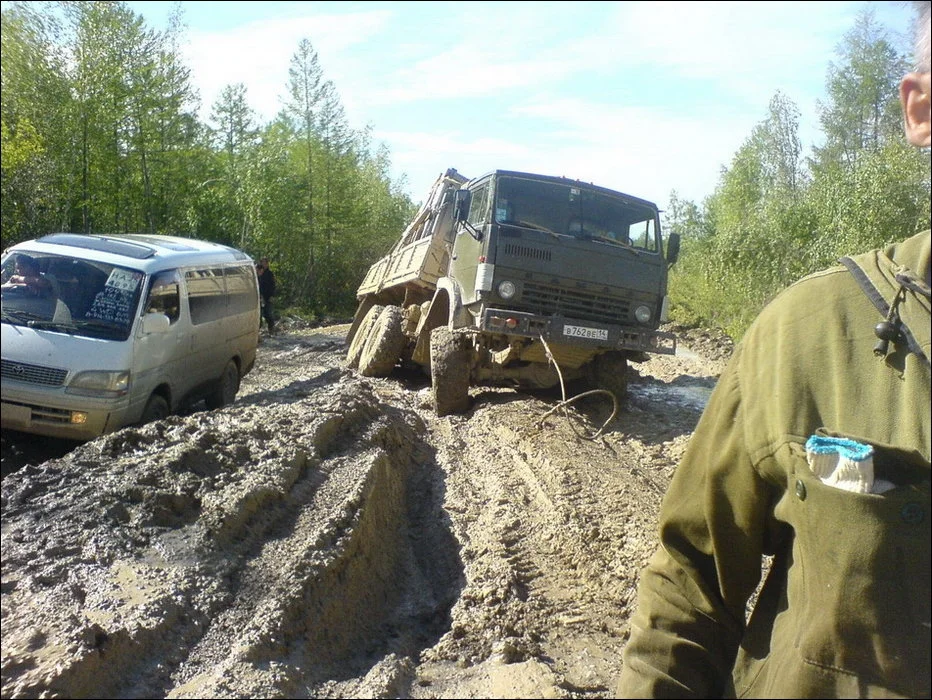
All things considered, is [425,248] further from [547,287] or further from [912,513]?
[912,513]

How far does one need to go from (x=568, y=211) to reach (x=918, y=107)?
849cm

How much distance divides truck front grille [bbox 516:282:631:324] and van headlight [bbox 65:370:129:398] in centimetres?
397

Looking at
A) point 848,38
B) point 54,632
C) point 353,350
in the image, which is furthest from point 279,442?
point 848,38

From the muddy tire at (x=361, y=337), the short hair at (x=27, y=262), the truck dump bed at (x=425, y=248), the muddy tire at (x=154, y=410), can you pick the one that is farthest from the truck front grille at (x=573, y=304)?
the short hair at (x=27, y=262)

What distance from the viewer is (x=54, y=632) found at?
128 inches

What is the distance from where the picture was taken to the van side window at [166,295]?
848 centimetres

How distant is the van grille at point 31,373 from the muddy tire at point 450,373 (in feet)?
12.5

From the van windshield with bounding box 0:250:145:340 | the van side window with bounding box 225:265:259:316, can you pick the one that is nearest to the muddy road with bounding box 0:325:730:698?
the van windshield with bounding box 0:250:145:340

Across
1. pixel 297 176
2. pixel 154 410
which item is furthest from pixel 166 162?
pixel 154 410

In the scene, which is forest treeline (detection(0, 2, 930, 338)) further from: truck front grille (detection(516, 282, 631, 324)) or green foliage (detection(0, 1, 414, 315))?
truck front grille (detection(516, 282, 631, 324))

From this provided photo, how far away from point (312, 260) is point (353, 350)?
17.9 meters

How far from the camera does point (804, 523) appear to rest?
4.69 feet

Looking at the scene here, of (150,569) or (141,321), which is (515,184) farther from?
(150,569)

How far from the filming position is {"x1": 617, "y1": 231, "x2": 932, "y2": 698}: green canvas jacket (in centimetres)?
135
